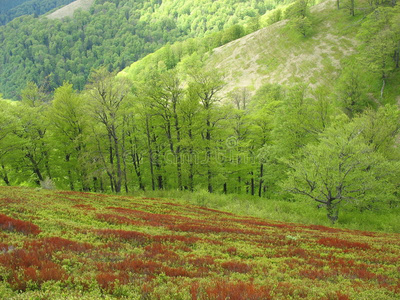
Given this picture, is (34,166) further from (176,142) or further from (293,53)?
(293,53)

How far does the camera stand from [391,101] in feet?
162

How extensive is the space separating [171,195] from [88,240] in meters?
19.6

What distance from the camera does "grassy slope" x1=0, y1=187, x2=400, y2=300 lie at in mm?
4758

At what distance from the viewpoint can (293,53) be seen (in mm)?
74562

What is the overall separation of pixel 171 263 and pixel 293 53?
276 feet

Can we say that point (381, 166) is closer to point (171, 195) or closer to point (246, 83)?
point (171, 195)

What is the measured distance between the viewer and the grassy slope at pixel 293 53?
66.7 m

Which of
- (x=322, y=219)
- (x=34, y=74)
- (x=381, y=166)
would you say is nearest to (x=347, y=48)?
(x=381, y=166)

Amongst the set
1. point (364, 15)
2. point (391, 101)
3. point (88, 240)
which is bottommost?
point (391, 101)

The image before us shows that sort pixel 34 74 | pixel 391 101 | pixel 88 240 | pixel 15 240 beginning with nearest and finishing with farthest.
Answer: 1. pixel 15 240
2. pixel 88 240
3. pixel 391 101
4. pixel 34 74

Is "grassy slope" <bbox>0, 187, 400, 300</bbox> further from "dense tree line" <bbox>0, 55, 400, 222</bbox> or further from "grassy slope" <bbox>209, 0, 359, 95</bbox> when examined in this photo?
"grassy slope" <bbox>209, 0, 359, 95</bbox>

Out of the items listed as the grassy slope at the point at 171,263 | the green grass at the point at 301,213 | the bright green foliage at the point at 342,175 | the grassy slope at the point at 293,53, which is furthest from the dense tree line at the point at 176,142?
the grassy slope at the point at 293,53

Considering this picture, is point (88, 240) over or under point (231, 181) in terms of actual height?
over

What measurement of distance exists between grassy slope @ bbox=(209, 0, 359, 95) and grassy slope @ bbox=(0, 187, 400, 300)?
2530 inches
